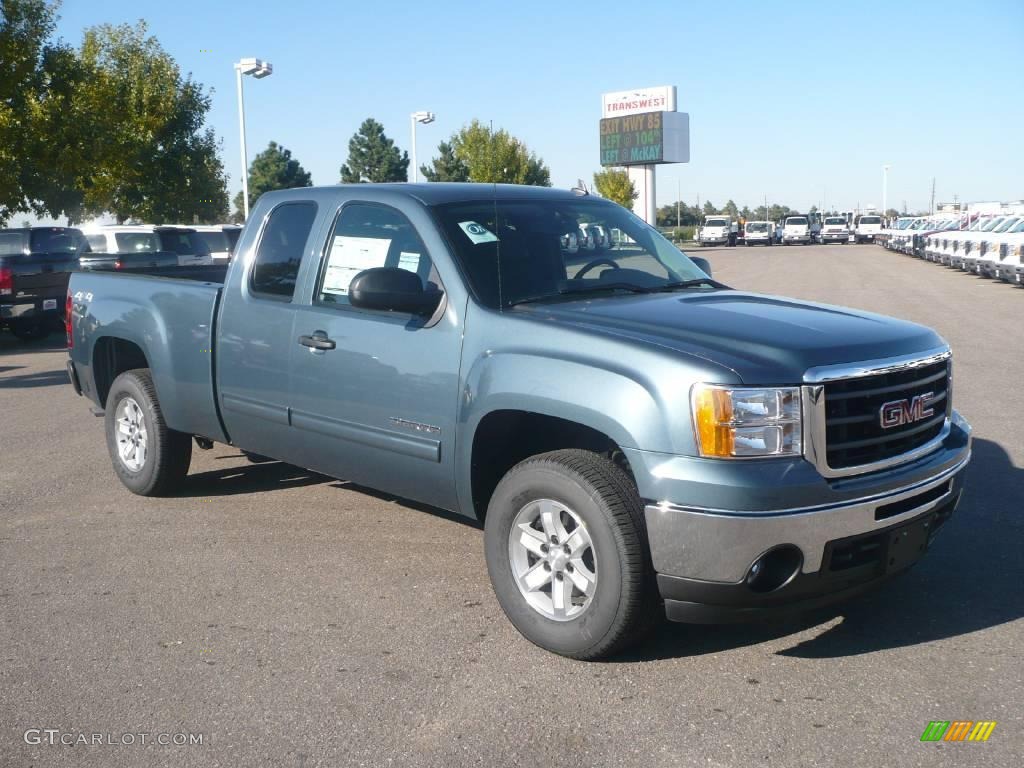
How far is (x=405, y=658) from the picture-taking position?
4.23m

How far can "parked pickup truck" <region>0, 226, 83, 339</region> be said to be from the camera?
16.0 m

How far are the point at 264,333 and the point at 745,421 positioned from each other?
2853 millimetres

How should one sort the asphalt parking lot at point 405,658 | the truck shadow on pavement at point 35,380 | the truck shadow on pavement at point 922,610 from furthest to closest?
the truck shadow on pavement at point 35,380 < the truck shadow on pavement at point 922,610 < the asphalt parking lot at point 405,658

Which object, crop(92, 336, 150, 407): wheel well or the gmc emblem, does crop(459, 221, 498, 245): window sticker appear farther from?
crop(92, 336, 150, 407): wheel well

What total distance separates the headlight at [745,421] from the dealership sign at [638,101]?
208 ft

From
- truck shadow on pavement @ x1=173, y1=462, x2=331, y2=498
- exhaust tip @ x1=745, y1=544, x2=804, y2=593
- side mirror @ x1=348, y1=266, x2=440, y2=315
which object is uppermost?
side mirror @ x1=348, y1=266, x2=440, y2=315

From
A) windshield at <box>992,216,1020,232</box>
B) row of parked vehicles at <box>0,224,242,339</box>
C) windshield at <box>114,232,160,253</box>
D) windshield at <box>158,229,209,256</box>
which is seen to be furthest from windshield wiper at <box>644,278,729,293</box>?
windshield at <box>992,216,1020,232</box>

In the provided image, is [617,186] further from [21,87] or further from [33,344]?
[33,344]

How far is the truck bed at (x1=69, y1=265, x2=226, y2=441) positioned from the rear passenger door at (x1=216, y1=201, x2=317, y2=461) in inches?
6.4

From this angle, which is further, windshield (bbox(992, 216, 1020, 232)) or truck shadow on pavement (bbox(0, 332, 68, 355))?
windshield (bbox(992, 216, 1020, 232))

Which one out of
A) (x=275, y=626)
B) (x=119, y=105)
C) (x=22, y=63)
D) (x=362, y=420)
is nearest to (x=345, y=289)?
(x=362, y=420)

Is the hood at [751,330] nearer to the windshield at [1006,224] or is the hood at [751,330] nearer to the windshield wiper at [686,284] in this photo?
the windshield wiper at [686,284]

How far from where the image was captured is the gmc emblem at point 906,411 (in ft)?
13.2

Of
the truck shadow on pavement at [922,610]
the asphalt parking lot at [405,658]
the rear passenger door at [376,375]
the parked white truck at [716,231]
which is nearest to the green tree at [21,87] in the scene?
the asphalt parking lot at [405,658]
